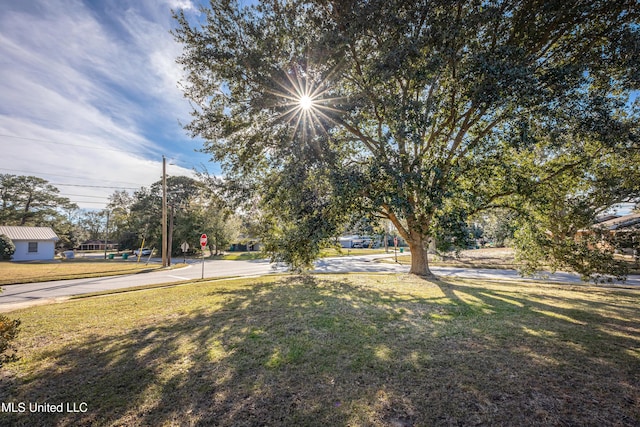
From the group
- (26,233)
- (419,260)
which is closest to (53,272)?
(26,233)

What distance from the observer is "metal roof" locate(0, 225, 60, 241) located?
3048 cm

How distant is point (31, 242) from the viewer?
31.4m

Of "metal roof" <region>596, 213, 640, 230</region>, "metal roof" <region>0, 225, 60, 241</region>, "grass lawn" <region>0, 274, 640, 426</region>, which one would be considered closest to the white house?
"metal roof" <region>0, 225, 60, 241</region>

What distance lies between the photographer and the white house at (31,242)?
1195 inches

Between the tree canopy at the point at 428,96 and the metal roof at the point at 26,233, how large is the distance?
36.6 m

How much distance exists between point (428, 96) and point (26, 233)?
45416 mm

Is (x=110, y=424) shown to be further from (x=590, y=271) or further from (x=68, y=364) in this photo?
(x=590, y=271)

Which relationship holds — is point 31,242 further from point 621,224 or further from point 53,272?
point 621,224

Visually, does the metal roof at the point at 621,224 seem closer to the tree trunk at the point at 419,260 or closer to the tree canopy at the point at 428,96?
the tree canopy at the point at 428,96

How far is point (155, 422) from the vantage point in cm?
272

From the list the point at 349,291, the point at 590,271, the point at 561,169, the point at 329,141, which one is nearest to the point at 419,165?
the point at 329,141

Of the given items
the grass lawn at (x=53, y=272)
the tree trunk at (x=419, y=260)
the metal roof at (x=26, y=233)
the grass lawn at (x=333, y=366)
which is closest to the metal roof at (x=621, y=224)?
the grass lawn at (x=333, y=366)

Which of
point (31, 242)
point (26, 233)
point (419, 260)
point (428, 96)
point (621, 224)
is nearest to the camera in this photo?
point (428, 96)

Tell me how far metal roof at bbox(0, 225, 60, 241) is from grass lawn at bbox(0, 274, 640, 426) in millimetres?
35554
